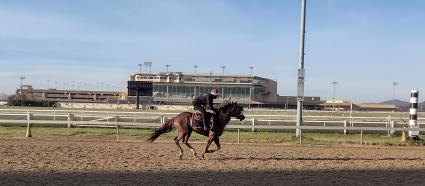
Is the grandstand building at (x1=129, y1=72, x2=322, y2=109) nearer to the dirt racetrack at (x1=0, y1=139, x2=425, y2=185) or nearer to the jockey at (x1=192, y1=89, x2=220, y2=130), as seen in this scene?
the dirt racetrack at (x1=0, y1=139, x2=425, y2=185)

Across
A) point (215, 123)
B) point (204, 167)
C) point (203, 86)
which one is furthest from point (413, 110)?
point (203, 86)

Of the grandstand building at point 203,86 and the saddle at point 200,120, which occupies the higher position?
the grandstand building at point 203,86

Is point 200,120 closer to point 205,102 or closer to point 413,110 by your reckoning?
point 205,102

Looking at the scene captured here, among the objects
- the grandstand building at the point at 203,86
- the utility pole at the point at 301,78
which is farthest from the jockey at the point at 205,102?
the grandstand building at the point at 203,86

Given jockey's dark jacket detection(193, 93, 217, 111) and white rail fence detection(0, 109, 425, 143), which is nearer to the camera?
jockey's dark jacket detection(193, 93, 217, 111)

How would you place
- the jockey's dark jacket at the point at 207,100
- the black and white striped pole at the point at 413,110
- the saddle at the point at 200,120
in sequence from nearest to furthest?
the jockey's dark jacket at the point at 207,100 < the saddle at the point at 200,120 < the black and white striped pole at the point at 413,110

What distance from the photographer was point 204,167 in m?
12.7

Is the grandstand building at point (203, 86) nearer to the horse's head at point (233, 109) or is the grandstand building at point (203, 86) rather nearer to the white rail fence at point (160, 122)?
the white rail fence at point (160, 122)

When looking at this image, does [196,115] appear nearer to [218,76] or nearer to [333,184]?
[333,184]

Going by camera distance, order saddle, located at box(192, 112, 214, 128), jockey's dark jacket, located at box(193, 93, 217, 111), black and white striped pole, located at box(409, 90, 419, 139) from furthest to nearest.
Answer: black and white striped pole, located at box(409, 90, 419, 139)
saddle, located at box(192, 112, 214, 128)
jockey's dark jacket, located at box(193, 93, 217, 111)

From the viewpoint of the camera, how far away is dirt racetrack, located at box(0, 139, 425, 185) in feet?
34.2

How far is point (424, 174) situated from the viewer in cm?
1231

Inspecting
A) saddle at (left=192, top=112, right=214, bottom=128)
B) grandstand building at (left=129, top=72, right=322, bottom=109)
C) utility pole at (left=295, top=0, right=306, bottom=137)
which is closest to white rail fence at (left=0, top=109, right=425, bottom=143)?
utility pole at (left=295, top=0, right=306, bottom=137)

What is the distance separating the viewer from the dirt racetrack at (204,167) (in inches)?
411
